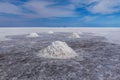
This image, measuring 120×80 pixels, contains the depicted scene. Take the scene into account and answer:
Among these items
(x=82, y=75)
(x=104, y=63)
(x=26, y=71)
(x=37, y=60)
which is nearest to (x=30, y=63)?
(x=37, y=60)

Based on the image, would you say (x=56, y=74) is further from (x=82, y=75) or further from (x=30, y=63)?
(x=30, y=63)

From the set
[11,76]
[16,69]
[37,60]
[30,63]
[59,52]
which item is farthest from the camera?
[59,52]

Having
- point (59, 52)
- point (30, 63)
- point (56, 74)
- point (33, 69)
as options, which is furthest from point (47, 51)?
point (56, 74)

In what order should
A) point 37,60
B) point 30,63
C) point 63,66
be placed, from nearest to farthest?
point 63,66
point 30,63
point 37,60

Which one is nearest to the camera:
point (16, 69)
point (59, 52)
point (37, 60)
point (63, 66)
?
point (16, 69)

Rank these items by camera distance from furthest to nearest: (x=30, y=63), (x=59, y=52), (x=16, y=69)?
(x=59, y=52) → (x=30, y=63) → (x=16, y=69)

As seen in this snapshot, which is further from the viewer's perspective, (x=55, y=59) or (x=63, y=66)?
(x=55, y=59)

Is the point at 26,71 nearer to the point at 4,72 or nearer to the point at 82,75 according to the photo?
the point at 4,72

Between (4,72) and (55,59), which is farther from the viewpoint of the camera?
(55,59)
